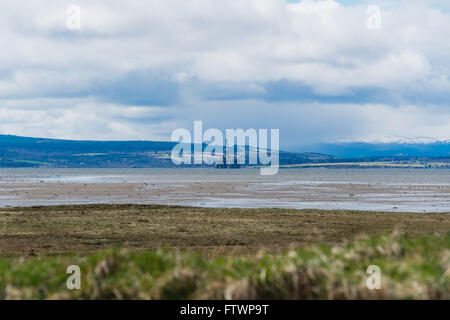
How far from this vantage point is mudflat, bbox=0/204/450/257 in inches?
1049

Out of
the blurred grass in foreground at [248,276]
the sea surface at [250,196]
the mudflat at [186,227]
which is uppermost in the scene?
the blurred grass in foreground at [248,276]

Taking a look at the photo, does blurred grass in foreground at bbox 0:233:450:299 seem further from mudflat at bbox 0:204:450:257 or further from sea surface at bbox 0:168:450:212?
sea surface at bbox 0:168:450:212

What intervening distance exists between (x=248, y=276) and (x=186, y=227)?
78.3ft

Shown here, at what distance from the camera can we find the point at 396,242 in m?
12.9

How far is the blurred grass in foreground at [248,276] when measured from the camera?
34.7ft

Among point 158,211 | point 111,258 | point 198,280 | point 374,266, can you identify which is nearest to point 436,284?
point 374,266

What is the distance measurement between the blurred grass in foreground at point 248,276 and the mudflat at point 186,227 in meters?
9.17

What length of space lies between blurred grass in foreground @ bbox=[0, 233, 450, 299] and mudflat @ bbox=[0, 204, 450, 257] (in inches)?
361

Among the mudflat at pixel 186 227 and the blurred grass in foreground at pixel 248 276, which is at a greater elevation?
the blurred grass in foreground at pixel 248 276

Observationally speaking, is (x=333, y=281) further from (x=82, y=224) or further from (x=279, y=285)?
(x=82, y=224)

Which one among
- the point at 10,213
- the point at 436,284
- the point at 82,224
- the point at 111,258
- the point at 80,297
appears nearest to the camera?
the point at 436,284

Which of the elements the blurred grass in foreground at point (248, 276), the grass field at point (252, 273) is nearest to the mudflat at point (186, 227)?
the grass field at point (252, 273)

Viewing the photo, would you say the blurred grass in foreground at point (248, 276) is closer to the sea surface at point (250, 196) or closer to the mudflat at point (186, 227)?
the mudflat at point (186, 227)
